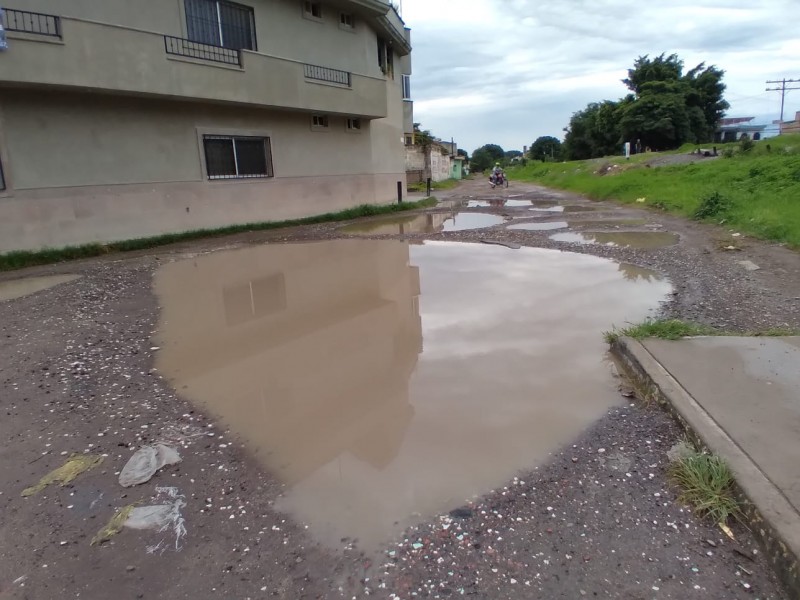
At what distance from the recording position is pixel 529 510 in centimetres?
285

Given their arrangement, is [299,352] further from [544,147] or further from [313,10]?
[544,147]

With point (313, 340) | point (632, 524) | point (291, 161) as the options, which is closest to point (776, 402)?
point (632, 524)

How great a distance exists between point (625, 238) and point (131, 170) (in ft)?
39.0

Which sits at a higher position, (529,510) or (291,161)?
(291,161)

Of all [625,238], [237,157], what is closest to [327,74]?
[237,157]

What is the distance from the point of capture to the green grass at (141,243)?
1086 cm

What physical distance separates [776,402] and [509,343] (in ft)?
7.65

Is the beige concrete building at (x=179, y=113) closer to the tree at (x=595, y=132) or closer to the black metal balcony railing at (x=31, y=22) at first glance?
the black metal balcony railing at (x=31, y=22)

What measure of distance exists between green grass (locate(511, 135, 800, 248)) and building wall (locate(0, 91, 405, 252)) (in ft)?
38.9

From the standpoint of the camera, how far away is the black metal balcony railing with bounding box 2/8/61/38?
402 inches

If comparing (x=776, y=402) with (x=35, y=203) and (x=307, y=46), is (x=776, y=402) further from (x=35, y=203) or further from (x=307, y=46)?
(x=307, y=46)

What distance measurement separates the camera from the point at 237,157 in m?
15.5

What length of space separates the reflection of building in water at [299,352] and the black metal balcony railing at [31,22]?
18.1ft

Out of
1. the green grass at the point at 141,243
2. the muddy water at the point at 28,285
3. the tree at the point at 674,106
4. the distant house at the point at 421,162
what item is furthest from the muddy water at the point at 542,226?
the tree at the point at 674,106
